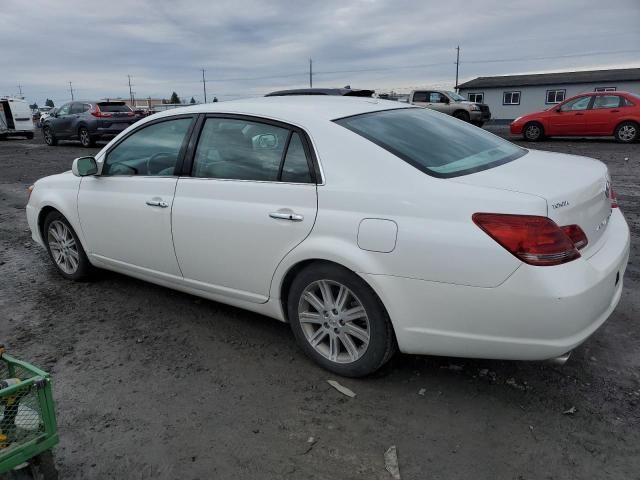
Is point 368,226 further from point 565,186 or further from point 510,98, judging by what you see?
point 510,98

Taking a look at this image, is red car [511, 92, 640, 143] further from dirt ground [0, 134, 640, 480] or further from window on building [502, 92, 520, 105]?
window on building [502, 92, 520, 105]

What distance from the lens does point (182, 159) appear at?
12.4 ft

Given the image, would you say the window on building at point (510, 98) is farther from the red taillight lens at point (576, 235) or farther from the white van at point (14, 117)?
Answer: the red taillight lens at point (576, 235)

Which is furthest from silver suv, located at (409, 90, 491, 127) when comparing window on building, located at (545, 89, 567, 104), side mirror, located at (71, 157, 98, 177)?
side mirror, located at (71, 157, 98, 177)

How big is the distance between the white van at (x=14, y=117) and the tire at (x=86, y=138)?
8.21 m

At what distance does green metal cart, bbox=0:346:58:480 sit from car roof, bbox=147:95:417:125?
6.45ft

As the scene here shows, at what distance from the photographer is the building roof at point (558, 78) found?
37281mm

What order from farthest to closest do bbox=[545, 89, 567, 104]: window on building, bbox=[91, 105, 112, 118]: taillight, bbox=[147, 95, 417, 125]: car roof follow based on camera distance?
bbox=[545, 89, 567, 104]: window on building < bbox=[91, 105, 112, 118]: taillight < bbox=[147, 95, 417, 125]: car roof

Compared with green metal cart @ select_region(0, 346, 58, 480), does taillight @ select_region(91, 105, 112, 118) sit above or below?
above

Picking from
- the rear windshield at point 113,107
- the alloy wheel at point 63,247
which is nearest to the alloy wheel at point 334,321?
the alloy wheel at point 63,247

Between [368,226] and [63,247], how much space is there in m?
3.31

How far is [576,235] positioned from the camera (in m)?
2.62

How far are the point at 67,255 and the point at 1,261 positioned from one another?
1.44m

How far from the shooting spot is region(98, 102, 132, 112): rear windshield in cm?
1836
